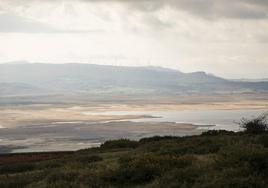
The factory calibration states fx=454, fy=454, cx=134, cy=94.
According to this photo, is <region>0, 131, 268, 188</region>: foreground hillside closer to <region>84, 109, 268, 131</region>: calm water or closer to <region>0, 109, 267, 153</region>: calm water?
<region>0, 109, 267, 153</region>: calm water

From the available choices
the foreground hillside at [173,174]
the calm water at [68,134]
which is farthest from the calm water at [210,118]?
the foreground hillside at [173,174]

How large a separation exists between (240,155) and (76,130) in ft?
218

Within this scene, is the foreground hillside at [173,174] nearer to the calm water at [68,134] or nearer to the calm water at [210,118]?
the calm water at [68,134]

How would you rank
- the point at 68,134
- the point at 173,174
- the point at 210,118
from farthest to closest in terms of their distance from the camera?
the point at 210,118
the point at 68,134
the point at 173,174

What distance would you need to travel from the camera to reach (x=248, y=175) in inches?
497

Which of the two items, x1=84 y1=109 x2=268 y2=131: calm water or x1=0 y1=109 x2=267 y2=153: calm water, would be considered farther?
x1=84 y1=109 x2=268 y2=131: calm water

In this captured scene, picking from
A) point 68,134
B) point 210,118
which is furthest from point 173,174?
point 210,118

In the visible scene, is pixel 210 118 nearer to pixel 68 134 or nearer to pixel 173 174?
pixel 68 134

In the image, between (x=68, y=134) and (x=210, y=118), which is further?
(x=210, y=118)

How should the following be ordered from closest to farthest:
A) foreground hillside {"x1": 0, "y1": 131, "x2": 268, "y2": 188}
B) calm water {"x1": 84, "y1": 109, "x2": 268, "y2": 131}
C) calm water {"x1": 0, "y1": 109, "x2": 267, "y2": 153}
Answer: foreground hillside {"x1": 0, "y1": 131, "x2": 268, "y2": 188} → calm water {"x1": 0, "y1": 109, "x2": 267, "y2": 153} → calm water {"x1": 84, "y1": 109, "x2": 268, "y2": 131}

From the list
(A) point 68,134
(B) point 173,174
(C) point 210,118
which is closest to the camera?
(B) point 173,174

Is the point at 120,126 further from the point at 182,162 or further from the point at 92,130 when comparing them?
the point at 182,162

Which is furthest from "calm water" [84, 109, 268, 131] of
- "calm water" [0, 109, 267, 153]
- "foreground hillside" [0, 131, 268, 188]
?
"foreground hillside" [0, 131, 268, 188]

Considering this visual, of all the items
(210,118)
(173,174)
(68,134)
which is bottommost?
(68,134)
